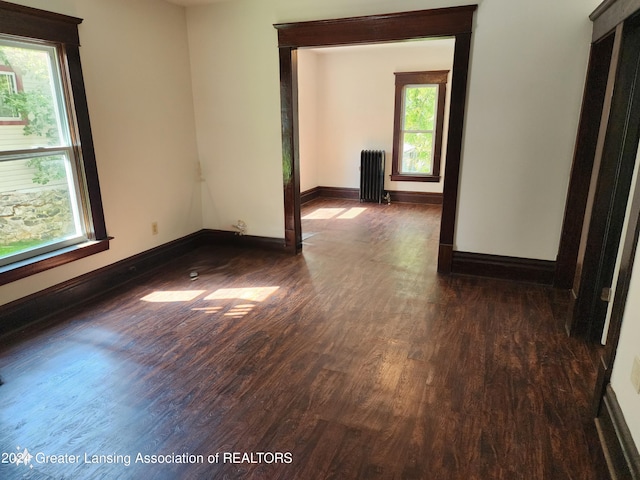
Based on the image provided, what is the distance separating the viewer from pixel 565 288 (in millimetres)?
3549

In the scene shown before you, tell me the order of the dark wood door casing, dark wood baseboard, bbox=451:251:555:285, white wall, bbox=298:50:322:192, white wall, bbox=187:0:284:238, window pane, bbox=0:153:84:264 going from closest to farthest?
the dark wood door casing < window pane, bbox=0:153:84:264 < dark wood baseboard, bbox=451:251:555:285 < white wall, bbox=187:0:284:238 < white wall, bbox=298:50:322:192

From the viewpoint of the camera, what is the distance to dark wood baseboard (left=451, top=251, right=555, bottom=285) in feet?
11.9

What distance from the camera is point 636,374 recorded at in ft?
5.46

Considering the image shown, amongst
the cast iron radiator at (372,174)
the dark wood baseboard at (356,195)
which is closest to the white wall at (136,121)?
the dark wood baseboard at (356,195)

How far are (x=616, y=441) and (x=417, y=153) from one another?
598cm

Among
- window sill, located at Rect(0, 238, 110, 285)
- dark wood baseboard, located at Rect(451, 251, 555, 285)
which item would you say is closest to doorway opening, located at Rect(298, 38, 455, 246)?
dark wood baseboard, located at Rect(451, 251, 555, 285)

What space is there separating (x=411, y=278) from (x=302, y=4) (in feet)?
9.26

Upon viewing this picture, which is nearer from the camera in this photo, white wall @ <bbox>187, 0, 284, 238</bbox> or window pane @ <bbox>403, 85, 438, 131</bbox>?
white wall @ <bbox>187, 0, 284, 238</bbox>

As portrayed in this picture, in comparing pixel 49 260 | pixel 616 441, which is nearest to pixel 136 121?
pixel 49 260

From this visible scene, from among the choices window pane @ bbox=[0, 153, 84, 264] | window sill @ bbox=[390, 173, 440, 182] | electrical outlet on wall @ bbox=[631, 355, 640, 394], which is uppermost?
window pane @ bbox=[0, 153, 84, 264]

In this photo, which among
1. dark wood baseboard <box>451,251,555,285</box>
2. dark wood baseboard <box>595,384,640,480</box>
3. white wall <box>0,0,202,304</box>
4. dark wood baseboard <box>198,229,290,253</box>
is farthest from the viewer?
dark wood baseboard <box>198,229,290,253</box>

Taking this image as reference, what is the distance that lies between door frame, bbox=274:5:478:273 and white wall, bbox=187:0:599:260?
7 centimetres

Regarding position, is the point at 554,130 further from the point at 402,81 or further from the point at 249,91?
the point at 402,81

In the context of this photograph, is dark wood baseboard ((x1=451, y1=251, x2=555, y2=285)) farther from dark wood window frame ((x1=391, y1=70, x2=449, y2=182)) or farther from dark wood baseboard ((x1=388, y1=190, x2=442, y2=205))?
dark wood window frame ((x1=391, y1=70, x2=449, y2=182))
